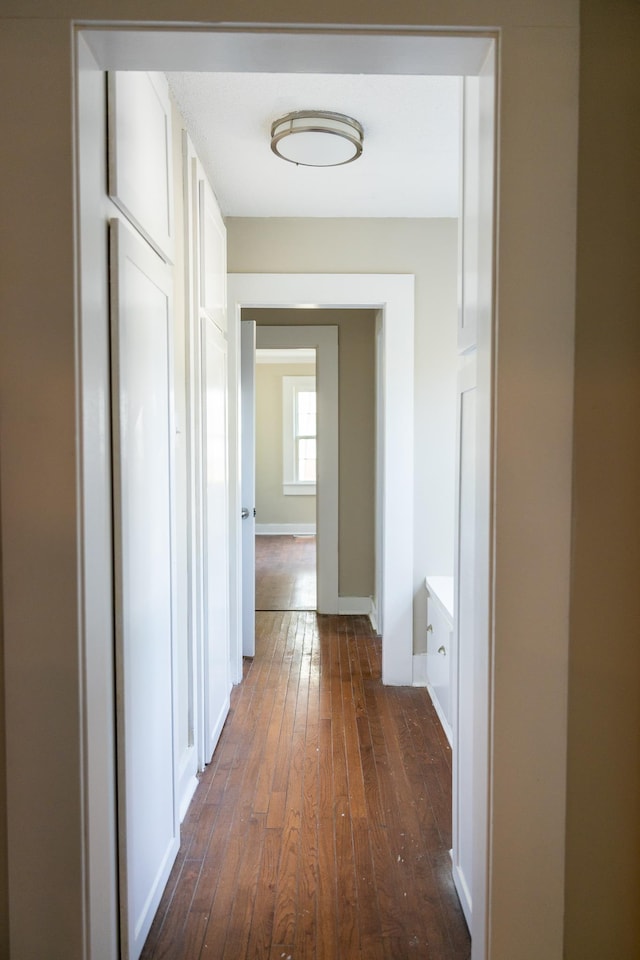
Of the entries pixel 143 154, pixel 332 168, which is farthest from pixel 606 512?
pixel 332 168

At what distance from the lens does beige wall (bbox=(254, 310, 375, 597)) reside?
17.4ft

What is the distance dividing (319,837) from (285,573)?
4729 mm

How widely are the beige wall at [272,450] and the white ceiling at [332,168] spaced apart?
6002 millimetres

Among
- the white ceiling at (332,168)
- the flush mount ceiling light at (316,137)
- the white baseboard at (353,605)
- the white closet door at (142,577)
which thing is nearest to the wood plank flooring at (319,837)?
the white closet door at (142,577)

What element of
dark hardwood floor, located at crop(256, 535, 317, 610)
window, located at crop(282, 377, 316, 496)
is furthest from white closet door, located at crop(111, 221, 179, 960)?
window, located at crop(282, 377, 316, 496)

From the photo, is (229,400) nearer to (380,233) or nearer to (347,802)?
(380,233)

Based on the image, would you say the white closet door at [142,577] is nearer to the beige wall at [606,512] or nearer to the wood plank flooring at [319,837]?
the wood plank flooring at [319,837]

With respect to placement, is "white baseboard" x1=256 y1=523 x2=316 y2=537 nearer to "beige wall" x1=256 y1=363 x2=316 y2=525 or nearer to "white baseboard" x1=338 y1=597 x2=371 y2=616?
"beige wall" x1=256 y1=363 x2=316 y2=525

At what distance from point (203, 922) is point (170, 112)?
2495mm

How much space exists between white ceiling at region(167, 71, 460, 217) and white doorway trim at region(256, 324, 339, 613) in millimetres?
1698

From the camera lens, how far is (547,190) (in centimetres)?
122

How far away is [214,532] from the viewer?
2.98 m

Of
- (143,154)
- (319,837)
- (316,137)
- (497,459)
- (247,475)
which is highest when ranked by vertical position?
(316,137)

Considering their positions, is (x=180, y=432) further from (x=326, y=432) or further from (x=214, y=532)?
(x=326, y=432)
